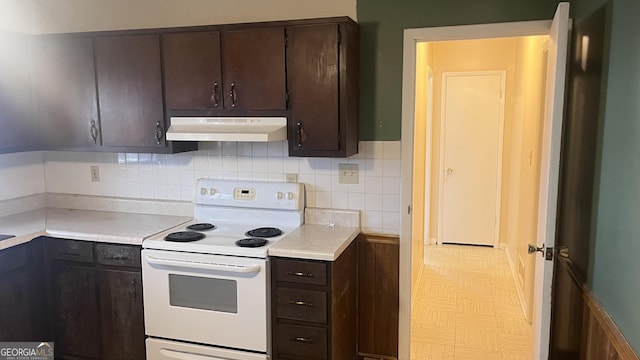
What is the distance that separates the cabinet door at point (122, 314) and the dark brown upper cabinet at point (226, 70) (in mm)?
1045

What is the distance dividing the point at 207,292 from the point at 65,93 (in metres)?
1.61

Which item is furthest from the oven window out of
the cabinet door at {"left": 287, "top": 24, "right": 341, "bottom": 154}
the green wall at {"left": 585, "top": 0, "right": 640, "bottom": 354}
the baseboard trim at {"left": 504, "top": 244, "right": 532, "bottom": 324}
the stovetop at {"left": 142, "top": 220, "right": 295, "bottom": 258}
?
the baseboard trim at {"left": 504, "top": 244, "right": 532, "bottom": 324}

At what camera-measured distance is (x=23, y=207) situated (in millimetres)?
3477

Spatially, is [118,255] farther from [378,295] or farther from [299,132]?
[378,295]

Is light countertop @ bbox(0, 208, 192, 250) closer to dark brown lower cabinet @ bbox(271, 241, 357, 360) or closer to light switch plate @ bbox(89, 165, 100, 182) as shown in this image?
light switch plate @ bbox(89, 165, 100, 182)

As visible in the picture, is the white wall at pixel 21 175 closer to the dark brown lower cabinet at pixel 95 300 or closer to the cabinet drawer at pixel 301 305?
the dark brown lower cabinet at pixel 95 300

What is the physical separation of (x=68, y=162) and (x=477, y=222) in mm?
4220

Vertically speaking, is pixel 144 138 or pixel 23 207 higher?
pixel 144 138

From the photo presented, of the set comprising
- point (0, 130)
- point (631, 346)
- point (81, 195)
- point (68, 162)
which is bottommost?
point (631, 346)

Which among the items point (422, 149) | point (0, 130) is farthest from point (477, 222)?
point (0, 130)

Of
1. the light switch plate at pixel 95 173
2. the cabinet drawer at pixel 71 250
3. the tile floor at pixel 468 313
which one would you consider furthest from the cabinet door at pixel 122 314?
the tile floor at pixel 468 313

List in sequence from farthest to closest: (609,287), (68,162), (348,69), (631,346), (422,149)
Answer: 1. (422,149)
2. (68,162)
3. (348,69)
4. (609,287)
5. (631,346)

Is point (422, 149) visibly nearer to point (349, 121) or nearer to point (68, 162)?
point (349, 121)

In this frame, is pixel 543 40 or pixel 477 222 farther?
pixel 477 222
